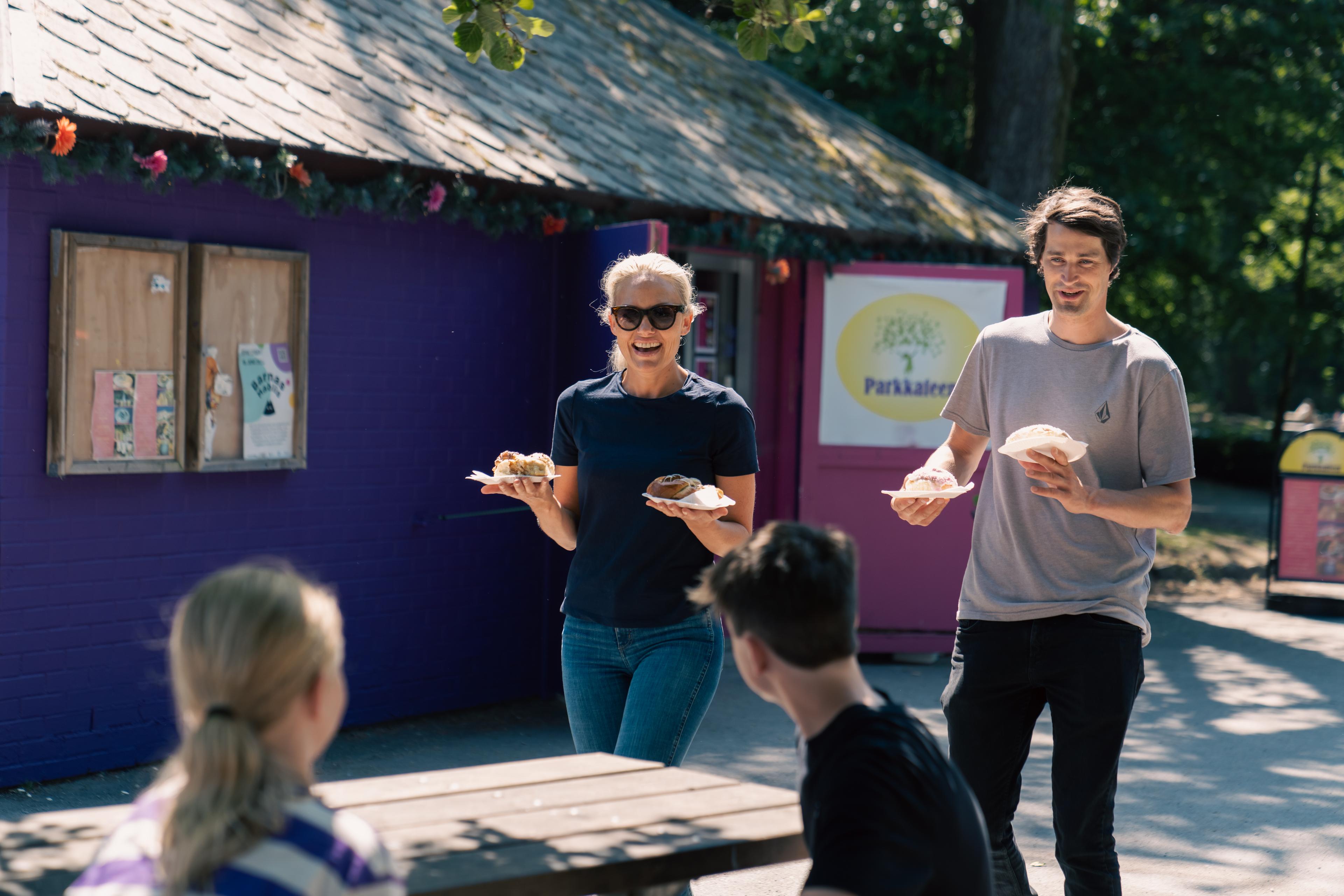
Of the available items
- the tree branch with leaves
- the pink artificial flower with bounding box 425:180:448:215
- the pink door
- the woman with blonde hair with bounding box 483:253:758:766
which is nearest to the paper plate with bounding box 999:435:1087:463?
the woman with blonde hair with bounding box 483:253:758:766

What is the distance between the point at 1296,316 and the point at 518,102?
49.8 ft

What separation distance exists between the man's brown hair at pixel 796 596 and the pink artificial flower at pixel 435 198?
527cm

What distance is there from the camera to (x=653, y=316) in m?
4.03

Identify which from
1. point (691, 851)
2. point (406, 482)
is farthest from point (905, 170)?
point (691, 851)

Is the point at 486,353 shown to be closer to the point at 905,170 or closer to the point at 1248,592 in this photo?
the point at 905,170

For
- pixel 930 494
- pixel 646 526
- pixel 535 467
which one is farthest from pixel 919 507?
pixel 535 467

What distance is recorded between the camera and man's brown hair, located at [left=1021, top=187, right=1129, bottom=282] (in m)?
3.70

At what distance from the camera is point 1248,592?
13.1m

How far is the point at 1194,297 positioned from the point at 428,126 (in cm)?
1622

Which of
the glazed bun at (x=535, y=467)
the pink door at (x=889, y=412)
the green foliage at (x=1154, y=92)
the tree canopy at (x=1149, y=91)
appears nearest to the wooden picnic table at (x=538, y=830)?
the glazed bun at (x=535, y=467)

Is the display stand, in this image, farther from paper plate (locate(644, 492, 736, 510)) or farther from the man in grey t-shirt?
paper plate (locate(644, 492, 736, 510))

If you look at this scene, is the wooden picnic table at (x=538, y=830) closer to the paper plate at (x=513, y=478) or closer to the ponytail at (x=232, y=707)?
the ponytail at (x=232, y=707)

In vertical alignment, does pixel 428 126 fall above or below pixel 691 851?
above

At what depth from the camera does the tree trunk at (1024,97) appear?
44.4 feet
